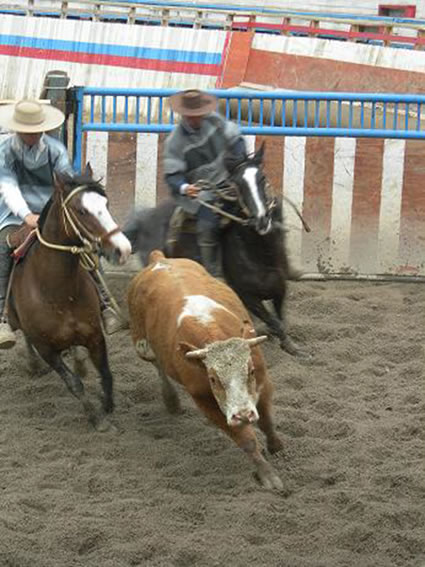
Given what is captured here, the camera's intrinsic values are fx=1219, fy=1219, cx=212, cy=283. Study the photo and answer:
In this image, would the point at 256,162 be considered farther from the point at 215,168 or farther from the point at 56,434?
the point at 56,434

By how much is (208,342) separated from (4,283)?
6.50 ft

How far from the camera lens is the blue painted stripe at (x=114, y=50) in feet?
67.4

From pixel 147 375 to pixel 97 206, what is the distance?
5.60 feet

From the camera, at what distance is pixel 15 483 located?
6.24 m

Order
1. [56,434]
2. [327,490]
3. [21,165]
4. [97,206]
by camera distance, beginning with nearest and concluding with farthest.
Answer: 1. [327,490]
2. [97,206]
3. [56,434]
4. [21,165]

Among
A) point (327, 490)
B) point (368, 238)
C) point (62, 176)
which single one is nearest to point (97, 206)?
point (62, 176)

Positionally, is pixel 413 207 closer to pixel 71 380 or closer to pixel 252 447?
pixel 71 380

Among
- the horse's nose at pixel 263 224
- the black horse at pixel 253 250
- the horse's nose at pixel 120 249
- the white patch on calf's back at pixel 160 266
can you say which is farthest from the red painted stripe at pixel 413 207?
the horse's nose at pixel 120 249

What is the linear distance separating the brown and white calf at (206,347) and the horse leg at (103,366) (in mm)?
233

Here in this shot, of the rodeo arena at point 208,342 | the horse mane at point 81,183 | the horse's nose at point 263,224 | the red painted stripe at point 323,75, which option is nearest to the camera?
the rodeo arena at point 208,342

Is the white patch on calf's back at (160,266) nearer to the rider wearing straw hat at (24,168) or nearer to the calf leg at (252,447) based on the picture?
the rider wearing straw hat at (24,168)

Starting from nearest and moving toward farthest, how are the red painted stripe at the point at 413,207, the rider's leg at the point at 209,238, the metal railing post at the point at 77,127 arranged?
1. the rider's leg at the point at 209,238
2. the metal railing post at the point at 77,127
3. the red painted stripe at the point at 413,207

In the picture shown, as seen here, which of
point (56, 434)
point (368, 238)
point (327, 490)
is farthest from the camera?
point (368, 238)

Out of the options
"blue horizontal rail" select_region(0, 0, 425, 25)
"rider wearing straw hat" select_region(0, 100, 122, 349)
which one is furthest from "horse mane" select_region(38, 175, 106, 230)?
"blue horizontal rail" select_region(0, 0, 425, 25)
